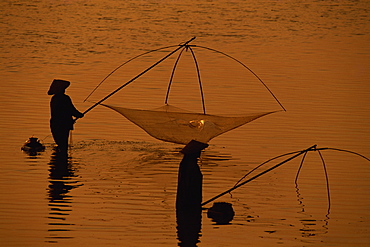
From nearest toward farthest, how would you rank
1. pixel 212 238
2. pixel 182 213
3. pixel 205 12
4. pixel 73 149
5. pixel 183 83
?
pixel 212 238 → pixel 182 213 → pixel 73 149 → pixel 183 83 → pixel 205 12

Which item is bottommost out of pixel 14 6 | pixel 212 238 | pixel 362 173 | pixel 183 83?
pixel 212 238

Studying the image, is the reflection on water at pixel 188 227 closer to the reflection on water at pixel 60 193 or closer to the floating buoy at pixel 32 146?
the reflection on water at pixel 60 193

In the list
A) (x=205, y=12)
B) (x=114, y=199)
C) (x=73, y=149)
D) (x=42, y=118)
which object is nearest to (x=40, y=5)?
(x=205, y=12)

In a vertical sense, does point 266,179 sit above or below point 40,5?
below

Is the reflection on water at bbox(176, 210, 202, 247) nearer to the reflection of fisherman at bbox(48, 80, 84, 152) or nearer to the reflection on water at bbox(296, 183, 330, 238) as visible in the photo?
the reflection on water at bbox(296, 183, 330, 238)

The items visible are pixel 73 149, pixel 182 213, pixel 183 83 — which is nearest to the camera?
pixel 182 213

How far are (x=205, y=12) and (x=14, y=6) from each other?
283 inches

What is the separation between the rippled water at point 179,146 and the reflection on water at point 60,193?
20 millimetres

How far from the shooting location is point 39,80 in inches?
694

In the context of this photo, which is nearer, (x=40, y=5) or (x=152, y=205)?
(x=152, y=205)

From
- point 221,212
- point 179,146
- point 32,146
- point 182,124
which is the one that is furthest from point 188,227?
point 179,146

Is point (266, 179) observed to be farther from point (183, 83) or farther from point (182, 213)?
point (183, 83)

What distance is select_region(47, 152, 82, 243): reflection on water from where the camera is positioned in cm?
811

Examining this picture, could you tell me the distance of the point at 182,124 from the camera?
1120 centimetres
